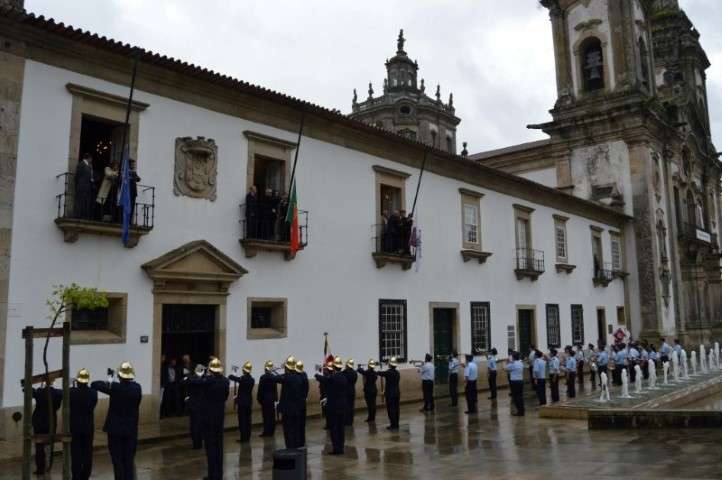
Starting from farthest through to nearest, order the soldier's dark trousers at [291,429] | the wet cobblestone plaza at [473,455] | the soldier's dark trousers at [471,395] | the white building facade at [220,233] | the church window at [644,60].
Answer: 1. the church window at [644,60]
2. the soldier's dark trousers at [471,395]
3. the white building facade at [220,233]
4. the soldier's dark trousers at [291,429]
5. the wet cobblestone plaza at [473,455]

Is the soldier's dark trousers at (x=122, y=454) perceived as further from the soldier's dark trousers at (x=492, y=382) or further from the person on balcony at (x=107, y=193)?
the soldier's dark trousers at (x=492, y=382)

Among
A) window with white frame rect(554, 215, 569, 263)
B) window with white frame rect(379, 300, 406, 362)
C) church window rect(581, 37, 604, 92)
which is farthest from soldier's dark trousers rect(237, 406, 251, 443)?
church window rect(581, 37, 604, 92)

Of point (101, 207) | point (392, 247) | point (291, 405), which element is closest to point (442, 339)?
point (392, 247)

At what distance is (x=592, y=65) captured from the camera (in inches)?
1404

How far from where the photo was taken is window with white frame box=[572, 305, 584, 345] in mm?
26828

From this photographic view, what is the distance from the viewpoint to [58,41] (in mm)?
11672

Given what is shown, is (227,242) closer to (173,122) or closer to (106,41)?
(173,122)

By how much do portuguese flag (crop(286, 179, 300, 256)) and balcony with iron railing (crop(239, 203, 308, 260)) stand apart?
0.18 meters

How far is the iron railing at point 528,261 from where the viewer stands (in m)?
23.5

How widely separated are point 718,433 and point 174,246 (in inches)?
401

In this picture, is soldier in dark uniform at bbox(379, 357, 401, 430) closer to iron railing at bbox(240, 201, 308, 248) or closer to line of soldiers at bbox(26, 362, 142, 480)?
iron railing at bbox(240, 201, 308, 248)

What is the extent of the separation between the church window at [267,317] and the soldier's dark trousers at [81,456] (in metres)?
5.91

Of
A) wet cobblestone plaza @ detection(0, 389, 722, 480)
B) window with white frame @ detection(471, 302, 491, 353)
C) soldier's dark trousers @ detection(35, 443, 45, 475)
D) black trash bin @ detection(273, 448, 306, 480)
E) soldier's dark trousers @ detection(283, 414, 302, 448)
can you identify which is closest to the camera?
black trash bin @ detection(273, 448, 306, 480)

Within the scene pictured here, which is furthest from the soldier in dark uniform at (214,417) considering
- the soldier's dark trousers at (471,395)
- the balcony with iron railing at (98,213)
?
the soldier's dark trousers at (471,395)
